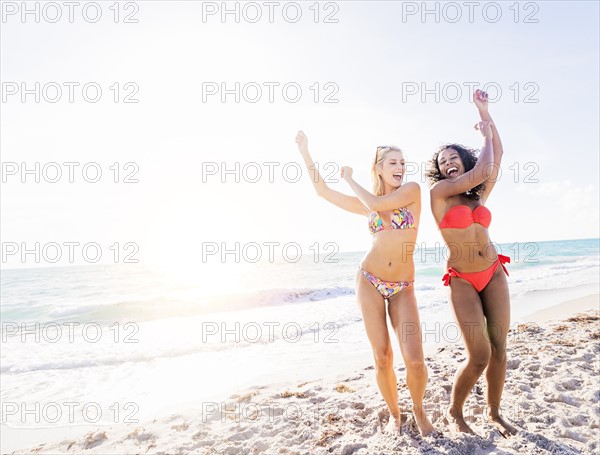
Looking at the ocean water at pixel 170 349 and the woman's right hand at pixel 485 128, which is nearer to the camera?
the woman's right hand at pixel 485 128

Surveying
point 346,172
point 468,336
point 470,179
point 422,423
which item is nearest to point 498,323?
point 468,336

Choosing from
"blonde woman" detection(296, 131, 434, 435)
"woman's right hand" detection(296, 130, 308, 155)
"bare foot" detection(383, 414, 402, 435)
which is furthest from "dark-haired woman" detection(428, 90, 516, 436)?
"woman's right hand" detection(296, 130, 308, 155)

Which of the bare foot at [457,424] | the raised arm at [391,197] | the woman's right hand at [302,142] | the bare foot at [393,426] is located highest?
the woman's right hand at [302,142]

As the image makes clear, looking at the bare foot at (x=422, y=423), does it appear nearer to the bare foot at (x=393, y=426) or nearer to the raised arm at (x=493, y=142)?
the bare foot at (x=393, y=426)

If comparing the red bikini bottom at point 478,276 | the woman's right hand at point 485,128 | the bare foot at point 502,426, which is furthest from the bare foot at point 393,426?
the woman's right hand at point 485,128

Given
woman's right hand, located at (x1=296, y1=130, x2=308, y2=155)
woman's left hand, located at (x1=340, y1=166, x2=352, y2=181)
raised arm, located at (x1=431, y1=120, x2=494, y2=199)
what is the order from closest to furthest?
raised arm, located at (x1=431, y1=120, x2=494, y2=199) < woman's left hand, located at (x1=340, y1=166, x2=352, y2=181) < woman's right hand, located at (x1=296, y1=130, x2=308, y2=155)

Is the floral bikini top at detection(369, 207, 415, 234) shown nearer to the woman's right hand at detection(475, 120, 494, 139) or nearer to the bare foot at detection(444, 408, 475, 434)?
the woman's right hand at detection(475, 120, 494, 139)

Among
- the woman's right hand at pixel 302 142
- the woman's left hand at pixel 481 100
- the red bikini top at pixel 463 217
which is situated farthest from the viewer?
the woman's right hand at pixel 302 142

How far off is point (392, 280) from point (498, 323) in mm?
886

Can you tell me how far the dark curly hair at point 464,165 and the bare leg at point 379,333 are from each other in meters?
1.09

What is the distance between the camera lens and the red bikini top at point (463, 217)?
11.7 feet

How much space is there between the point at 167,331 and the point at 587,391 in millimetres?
10056

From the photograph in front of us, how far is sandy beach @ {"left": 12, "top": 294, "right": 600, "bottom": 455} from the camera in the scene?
346 centimetres

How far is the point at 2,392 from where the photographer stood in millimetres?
6922
